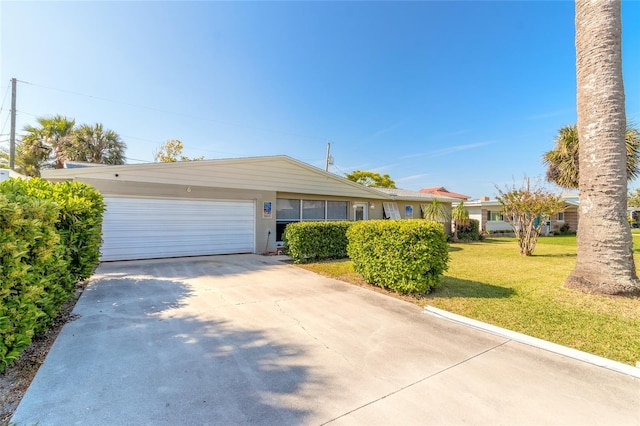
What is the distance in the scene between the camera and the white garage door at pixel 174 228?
8805 mm

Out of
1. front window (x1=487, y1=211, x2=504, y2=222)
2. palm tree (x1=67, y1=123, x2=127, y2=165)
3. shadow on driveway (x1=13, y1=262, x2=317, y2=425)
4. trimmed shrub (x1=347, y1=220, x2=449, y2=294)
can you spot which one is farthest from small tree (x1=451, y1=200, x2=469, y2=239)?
palm tree (x1=67, y1=123, x2=127, y2=165)

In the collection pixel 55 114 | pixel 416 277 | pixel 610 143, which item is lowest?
pixel 416 277

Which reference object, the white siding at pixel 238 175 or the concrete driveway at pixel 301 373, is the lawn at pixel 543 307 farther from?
the white siding at pixel 238 175

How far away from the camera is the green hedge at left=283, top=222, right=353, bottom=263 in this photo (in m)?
8.95

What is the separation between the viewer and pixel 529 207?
440 inches

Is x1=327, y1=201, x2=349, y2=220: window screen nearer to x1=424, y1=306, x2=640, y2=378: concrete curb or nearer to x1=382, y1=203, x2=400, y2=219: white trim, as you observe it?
x1=382, y1=203, x2=400, y2=219: white trim

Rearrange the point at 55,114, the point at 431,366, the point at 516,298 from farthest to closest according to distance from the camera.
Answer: the point at 55,114 → the point at 516,298 → the point at 431,366

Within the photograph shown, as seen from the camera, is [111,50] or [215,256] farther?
[215,256]

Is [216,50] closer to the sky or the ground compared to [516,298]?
closer to the sky

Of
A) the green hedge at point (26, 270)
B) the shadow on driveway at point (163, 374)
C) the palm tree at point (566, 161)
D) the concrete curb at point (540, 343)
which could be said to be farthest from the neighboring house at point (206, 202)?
the palm tree at point (566, 161)

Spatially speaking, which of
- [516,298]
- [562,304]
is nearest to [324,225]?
[516,298]

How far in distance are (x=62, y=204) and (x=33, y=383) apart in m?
3.03

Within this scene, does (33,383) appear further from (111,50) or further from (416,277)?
(111,50)

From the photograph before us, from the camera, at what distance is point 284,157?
1162 centimetres
